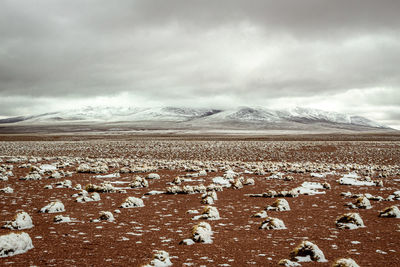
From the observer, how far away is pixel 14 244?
22.1ft

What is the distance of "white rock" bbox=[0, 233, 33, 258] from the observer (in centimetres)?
660

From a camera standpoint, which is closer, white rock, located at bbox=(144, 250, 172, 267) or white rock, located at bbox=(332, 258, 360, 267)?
white rock, located at bbox=(332, 258, 360, 267)

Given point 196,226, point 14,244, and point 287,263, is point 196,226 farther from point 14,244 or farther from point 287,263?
point 14,244

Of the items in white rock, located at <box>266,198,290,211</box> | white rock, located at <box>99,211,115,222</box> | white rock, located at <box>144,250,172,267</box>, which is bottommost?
white rock, located at <box>266,198,290,211</box>

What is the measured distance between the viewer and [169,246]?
754 cm

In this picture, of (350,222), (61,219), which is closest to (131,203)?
(61,219)

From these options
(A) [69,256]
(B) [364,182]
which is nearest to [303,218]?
(A) [69,256]

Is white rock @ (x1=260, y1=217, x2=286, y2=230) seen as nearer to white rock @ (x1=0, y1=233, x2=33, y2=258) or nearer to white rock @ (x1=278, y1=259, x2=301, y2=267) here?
white rock @ (x1=278, y1=259, x2=301, y2=267)

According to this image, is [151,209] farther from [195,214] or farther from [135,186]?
[135,186]

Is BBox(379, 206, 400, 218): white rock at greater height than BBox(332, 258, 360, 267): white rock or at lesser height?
lesser

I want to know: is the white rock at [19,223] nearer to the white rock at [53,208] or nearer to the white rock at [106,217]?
the white rock at [53,208]

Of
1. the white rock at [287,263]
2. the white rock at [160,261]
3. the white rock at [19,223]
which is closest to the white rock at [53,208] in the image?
the white rock at [19,223]

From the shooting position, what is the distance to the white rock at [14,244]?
6.60 metres

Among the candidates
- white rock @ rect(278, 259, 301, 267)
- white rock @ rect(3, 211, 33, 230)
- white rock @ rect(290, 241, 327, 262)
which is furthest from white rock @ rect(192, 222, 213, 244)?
white rock @ rect(3, 211, 33, 230)
